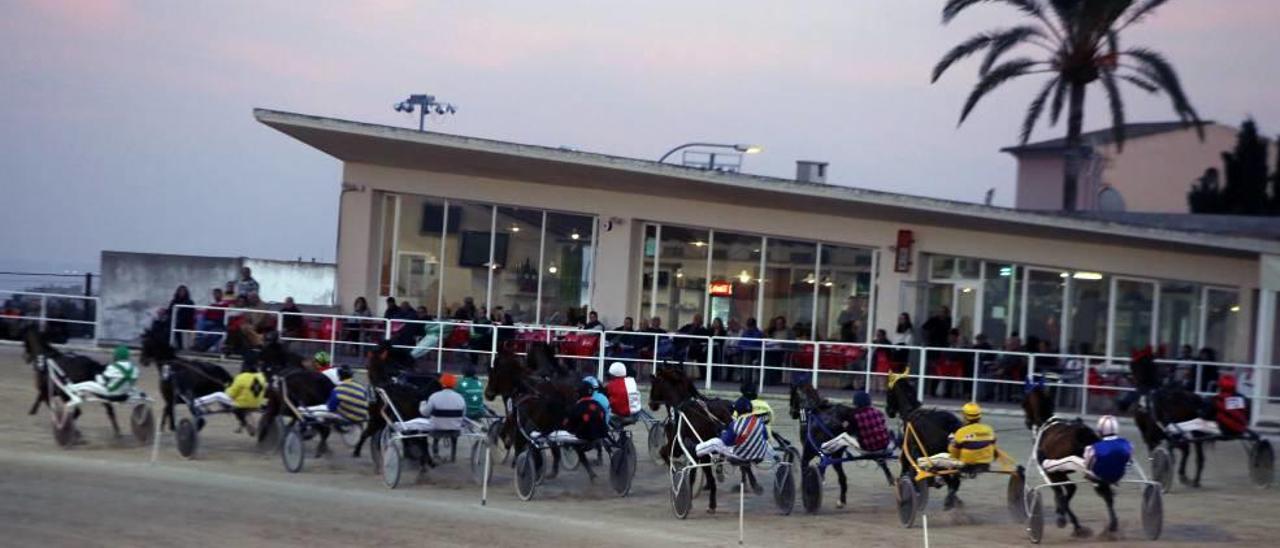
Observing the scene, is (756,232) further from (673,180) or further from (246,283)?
(246,283)

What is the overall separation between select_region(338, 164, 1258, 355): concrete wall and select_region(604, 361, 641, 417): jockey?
1102cm

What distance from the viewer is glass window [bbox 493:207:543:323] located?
3164 cm

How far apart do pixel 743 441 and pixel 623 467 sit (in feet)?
7.59

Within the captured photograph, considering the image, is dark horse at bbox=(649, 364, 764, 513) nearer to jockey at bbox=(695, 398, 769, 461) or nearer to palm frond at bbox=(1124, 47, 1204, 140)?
jockey at bbox=(695, 398, 769, 461)

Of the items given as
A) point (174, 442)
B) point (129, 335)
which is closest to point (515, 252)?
point (129, 335)

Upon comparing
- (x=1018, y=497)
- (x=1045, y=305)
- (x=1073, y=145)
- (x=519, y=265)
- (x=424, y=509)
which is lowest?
(x=424, y=509)

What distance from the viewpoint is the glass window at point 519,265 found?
31.6 m

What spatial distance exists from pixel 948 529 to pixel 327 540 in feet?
20.7

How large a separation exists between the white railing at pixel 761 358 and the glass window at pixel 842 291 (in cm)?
266

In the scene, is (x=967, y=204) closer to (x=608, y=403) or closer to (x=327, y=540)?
(x=608, y=403)

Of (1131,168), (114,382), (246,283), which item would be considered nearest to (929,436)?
(114,382)

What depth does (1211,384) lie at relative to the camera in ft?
81.1

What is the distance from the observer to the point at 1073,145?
35.3m

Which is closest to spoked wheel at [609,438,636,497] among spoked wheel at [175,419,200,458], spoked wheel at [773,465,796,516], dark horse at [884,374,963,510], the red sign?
spoked wheel at [773,465,796,516]
